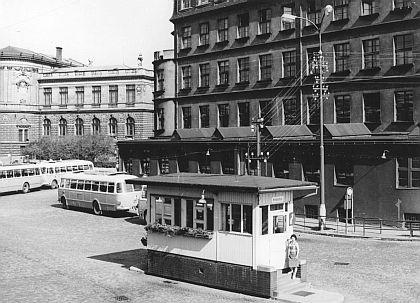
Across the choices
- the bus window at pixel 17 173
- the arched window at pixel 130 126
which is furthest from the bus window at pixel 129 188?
the arched window at pixel 130 126

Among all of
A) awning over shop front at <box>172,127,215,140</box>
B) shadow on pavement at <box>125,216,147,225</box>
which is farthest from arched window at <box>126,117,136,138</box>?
shadow on pavement at <box>125,216,147,225</box>

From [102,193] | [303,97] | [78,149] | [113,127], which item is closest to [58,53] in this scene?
[113,127]

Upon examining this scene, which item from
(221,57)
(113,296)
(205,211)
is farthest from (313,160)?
(113,296)

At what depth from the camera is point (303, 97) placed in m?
42.3

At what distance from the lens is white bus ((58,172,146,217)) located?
38.4m

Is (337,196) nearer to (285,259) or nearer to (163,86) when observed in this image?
(285,259)

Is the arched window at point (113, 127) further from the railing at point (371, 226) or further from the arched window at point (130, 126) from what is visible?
the railing at point (371, 226)

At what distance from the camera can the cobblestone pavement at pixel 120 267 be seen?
18.6m

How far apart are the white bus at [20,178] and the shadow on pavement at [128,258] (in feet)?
90.7

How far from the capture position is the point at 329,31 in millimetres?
40781

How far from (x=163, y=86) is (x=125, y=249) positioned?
28.3m

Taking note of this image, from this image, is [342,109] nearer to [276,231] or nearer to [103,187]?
[103,187]

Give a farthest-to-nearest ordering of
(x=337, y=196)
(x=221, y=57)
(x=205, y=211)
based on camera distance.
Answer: (x=221, y=57), (x=337, y=196), (x=205, y=211)

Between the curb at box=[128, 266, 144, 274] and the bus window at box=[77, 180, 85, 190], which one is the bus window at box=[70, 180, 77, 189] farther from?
the curb at box=[128, 266, 144, 274]
